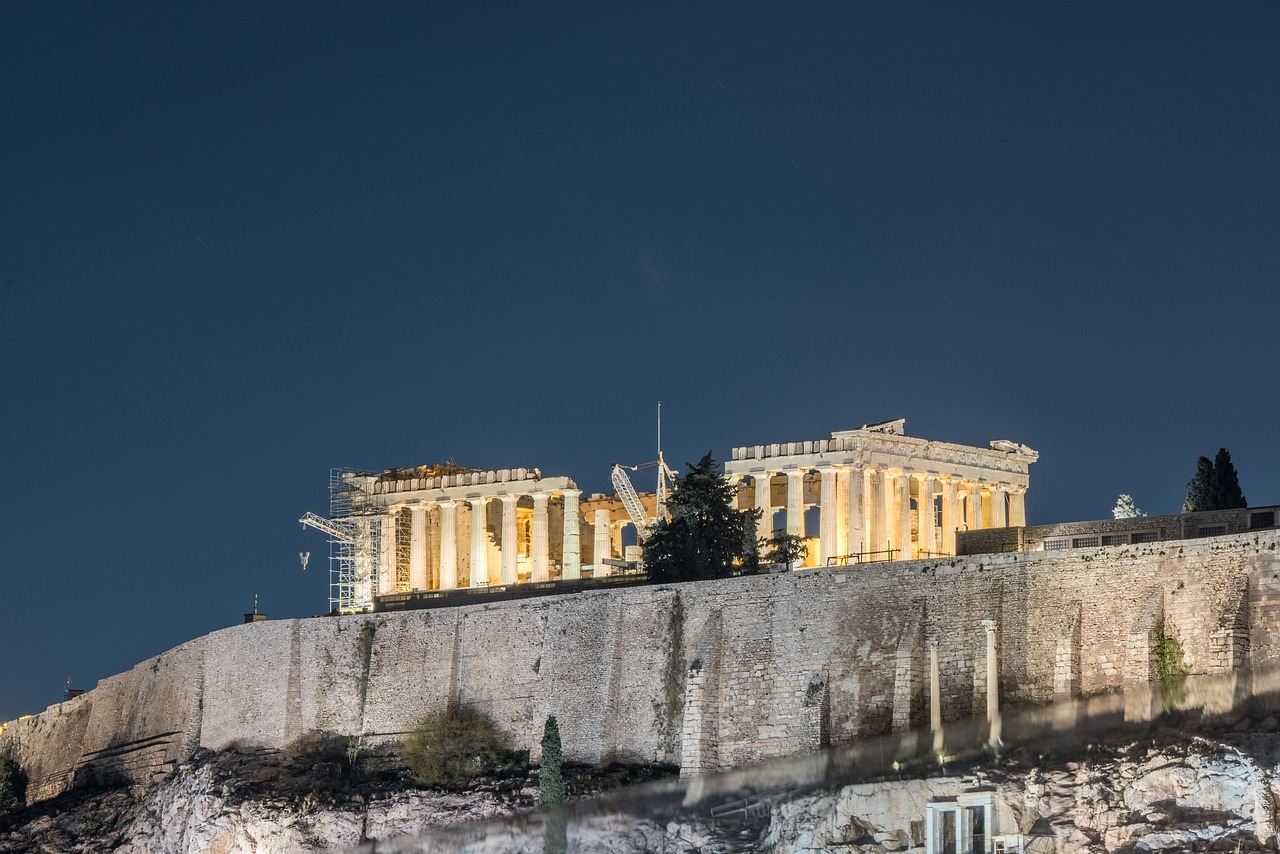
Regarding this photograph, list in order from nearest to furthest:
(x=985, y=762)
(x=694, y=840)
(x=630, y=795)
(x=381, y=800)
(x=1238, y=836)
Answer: (x=1238, y=836) < (x=985, y=762) < (x=694, y=840) < (x=630, y=795) < (x=381, y=800)

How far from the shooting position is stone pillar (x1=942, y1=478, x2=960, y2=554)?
3361 inches

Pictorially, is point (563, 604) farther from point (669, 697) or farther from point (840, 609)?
point (840, 609)

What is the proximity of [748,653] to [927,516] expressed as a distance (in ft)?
75.2

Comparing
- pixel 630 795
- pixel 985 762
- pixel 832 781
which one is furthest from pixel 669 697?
pixel 985 762

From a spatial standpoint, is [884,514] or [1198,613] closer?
[1198,613]

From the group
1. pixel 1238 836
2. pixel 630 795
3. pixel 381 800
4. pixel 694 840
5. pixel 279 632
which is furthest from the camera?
pixel 279 632

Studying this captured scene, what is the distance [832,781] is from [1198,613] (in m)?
11.4

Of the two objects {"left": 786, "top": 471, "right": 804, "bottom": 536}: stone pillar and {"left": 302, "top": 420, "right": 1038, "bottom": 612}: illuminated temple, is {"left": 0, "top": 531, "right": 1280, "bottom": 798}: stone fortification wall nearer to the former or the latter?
{"left": 302, "top": 420, "right": 1038, "bottom": 612}: illuminated temple

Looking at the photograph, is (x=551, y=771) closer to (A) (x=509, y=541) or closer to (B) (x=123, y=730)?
(A) (x=509, y=541)

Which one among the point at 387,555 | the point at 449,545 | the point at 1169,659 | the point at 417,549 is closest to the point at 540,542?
the point at 449,545

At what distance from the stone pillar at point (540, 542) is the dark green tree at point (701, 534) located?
1220cm

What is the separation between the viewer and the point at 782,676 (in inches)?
2518

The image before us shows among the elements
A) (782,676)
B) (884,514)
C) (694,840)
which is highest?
(884,514)

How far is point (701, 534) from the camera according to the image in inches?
3024
